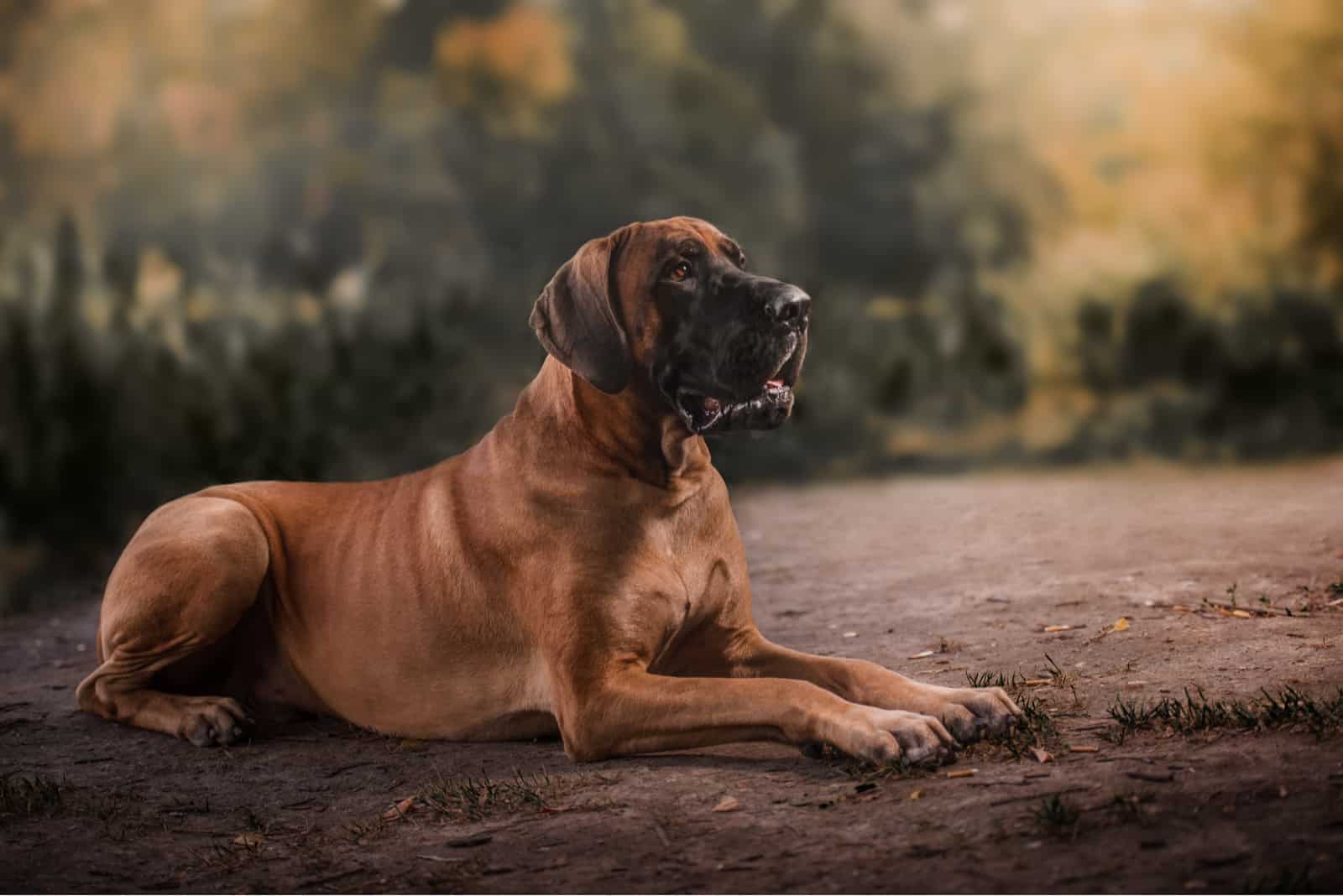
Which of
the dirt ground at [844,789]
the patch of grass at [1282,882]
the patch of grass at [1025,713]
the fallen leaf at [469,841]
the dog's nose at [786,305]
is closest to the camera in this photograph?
the patch of grass at [1282,882]

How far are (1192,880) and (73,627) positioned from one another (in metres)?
7.02

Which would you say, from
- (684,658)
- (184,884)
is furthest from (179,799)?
(684,658)

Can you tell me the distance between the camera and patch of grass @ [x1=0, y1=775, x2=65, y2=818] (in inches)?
188

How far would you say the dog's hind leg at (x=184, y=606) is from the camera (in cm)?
548

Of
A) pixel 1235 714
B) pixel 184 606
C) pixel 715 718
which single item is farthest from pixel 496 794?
pixel 1235 714

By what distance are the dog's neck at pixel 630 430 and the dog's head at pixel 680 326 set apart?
40 mm

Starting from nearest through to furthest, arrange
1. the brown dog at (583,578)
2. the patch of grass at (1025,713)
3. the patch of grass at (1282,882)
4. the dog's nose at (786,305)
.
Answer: the patch of grass at (1282,882) → the patch of grass at (1025,713) → the brown dog at (583,578) → the dog's nose at (786,305)

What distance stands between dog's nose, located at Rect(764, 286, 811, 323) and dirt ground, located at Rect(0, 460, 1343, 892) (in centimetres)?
139

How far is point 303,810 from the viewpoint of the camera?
456cm

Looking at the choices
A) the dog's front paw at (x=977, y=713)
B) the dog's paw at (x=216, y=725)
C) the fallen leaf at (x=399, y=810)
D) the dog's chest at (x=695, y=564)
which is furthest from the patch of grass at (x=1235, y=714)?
the dog's paw at (x=216, y=725)

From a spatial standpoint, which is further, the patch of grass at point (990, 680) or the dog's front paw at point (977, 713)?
the patch of grass at point (990, 680)

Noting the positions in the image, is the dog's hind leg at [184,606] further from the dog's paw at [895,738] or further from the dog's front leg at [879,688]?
the dog's paw at [895,738]

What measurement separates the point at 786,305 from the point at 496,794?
1.77 metres

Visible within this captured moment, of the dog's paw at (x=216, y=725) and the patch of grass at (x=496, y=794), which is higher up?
the patch of grass at (x=496, y=794)
